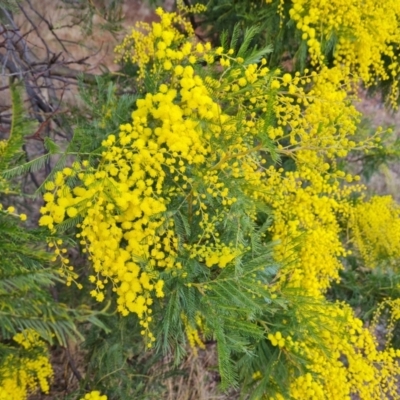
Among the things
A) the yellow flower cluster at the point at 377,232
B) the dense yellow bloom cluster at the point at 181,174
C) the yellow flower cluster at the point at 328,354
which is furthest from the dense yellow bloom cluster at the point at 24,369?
the yellow flower cluster at the point at 377,232

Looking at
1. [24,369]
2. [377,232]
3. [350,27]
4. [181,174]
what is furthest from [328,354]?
[350,27]

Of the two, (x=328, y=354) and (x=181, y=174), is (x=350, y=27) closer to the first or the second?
(x=181, y=174)

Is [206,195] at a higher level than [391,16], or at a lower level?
lower

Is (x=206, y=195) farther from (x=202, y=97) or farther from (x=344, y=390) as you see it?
(x=344, y=390)

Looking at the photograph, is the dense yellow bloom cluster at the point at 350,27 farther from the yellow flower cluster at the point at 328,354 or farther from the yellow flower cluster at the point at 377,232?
the yellow flower cluster at the point at 328,354

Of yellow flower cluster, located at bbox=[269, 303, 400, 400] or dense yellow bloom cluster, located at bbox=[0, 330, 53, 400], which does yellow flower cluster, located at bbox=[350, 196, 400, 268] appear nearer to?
yellow flower cluster, located at bbox=[269, 303, 400, 400]

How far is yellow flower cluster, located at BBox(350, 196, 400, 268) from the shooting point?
301 centimetres

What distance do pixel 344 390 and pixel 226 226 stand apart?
3.25 feet

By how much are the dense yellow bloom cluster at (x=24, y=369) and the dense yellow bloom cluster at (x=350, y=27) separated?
82.8 inches

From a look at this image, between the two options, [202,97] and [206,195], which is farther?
[206,195]

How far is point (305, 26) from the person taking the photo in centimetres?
241

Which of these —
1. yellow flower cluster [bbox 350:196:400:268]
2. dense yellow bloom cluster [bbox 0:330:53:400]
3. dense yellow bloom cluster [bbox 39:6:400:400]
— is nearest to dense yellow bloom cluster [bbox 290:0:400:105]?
dense yellow bloom cluster [bbox 39:6:400:400]

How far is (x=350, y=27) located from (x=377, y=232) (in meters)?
1.29

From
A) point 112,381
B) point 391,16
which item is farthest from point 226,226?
point 391,16
